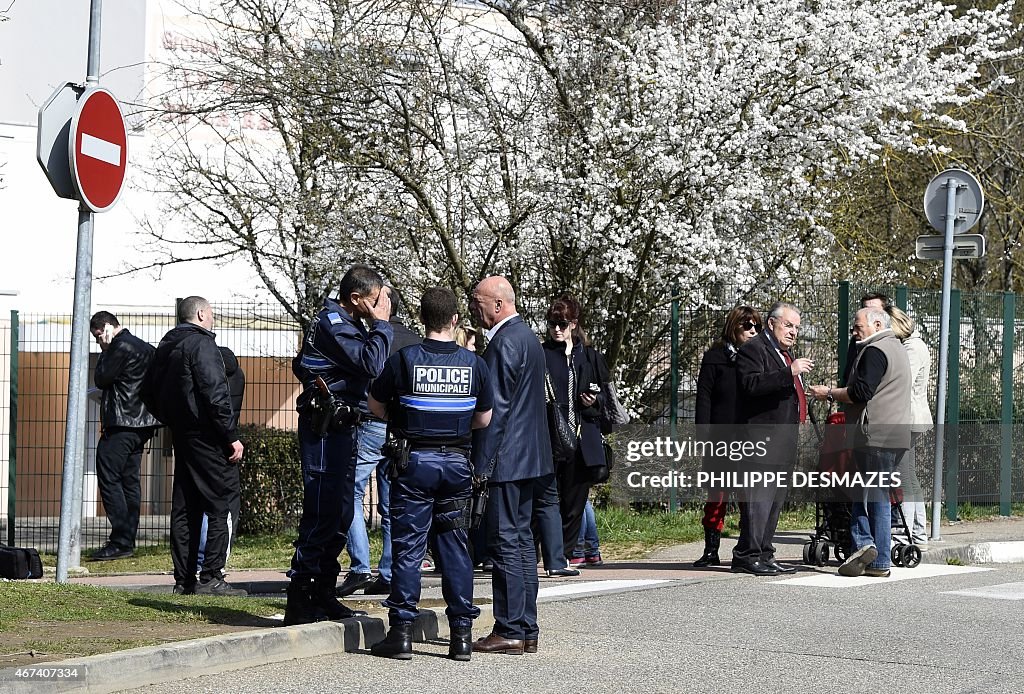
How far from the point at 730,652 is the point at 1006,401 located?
30.4ft

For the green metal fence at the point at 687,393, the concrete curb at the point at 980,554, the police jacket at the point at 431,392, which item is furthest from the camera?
the green metal fence at the point at 687,393

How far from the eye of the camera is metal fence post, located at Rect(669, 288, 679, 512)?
1530 centimetres

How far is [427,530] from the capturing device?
7.37m

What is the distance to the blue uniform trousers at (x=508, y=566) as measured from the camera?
7562 millimetres

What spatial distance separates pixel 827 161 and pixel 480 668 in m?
9.96

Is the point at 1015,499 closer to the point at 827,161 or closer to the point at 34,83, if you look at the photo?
the point at 827,161

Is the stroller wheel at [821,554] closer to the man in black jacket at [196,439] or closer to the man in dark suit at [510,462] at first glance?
the man in dark suit at [510,462]

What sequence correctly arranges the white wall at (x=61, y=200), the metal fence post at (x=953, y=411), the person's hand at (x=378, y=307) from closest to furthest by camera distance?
1. the person's hand at (x=378, y=307)
2. the metal fence post at (x=953, y=411)
3. the white wall at (x=61, y=200)

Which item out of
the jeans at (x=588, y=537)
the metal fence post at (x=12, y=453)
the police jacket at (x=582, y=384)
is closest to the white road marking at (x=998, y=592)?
the police jacket at (x=582, y=384)

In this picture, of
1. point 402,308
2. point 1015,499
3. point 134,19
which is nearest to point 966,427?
point 1015,499

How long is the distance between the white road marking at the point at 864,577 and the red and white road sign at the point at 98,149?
5.42 m

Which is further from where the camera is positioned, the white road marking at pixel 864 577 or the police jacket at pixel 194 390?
the white road marking at pixel 864 577

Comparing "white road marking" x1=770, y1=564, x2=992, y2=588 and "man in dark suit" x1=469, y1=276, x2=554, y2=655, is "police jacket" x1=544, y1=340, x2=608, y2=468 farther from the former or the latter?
"man in dark suit" x1=469, y1=276, x2=554, y2=655

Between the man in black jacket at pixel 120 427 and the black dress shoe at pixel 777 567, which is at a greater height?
the man in black jacket at pixel 120 427
